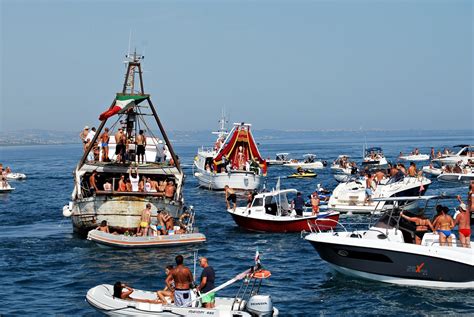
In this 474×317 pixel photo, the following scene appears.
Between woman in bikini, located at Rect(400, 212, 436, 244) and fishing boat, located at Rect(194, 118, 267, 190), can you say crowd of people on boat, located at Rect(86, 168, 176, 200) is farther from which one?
fishing boat, located at Rect(194, 118, 267, 190)

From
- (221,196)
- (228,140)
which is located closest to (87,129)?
(221,196)

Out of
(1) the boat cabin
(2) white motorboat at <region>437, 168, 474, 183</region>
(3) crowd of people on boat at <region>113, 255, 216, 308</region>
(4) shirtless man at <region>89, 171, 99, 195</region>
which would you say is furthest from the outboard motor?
(2) white motorboat at <region>437, 168, 474, 183</region>

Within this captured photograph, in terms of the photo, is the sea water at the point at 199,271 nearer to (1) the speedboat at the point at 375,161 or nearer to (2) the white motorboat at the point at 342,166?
(2) the white motorboat at the point at 342,166

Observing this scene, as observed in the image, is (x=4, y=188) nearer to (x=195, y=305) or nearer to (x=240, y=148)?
(x=240, y=148)

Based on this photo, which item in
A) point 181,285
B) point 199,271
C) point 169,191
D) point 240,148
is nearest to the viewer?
point 181,285

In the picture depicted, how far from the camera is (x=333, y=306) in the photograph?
22188mm

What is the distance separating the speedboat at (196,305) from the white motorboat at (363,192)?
70.6 ft

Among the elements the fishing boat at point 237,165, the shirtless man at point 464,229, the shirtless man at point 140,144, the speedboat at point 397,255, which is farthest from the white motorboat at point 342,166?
the shirtless man at point 464,229

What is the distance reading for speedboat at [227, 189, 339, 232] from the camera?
3453 cm

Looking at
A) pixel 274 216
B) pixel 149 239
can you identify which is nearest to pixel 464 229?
pixel 149 239

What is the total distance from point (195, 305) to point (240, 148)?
4275 cm

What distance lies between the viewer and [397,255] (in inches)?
907

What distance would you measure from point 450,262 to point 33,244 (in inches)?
770

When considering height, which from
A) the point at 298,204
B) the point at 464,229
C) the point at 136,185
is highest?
the point at 136,185
